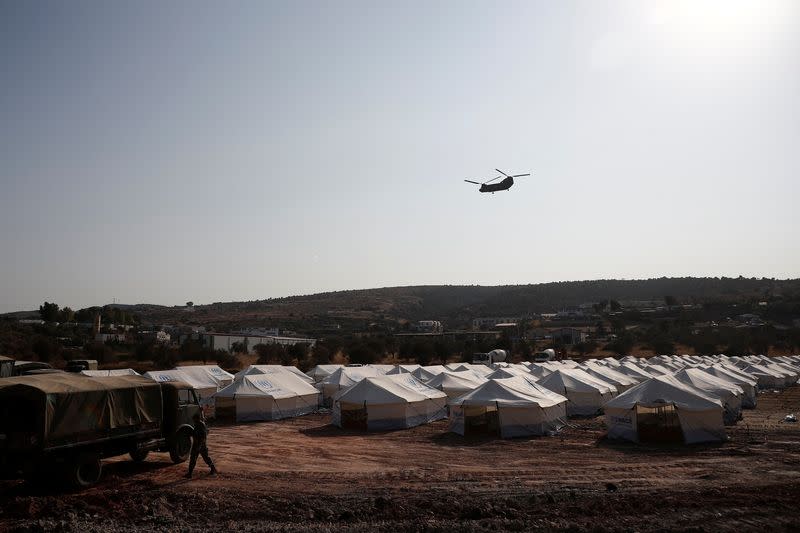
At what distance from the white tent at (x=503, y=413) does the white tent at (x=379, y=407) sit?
7.46 ft

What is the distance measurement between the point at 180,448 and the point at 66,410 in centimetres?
402

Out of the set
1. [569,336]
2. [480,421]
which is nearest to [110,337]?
[569,336]

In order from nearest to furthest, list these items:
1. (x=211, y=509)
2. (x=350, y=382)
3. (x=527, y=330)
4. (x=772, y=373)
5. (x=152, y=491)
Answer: (x=211, y=509) < (x=152, y=491) < (x=350, y=382) < (x=772, y=373) < (x=527, y=330)

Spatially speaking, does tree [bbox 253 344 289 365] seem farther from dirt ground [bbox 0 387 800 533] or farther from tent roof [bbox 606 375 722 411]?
tent roof [bbox 606 375 722 411]

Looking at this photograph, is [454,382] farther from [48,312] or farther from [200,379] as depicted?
[48,312]

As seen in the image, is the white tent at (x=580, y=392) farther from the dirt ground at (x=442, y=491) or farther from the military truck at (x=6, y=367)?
the military truck at (x=6, y=367)

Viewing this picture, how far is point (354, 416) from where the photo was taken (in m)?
24.6

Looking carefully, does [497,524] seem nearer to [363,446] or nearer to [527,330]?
[363,446]

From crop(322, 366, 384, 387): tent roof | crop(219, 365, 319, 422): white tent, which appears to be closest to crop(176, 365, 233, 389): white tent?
crop(219, 365, 319, 422): white tent

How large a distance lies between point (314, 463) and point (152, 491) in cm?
482

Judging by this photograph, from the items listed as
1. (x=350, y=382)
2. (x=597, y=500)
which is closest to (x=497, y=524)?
(x=597, y=500)

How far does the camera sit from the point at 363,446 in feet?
66.2

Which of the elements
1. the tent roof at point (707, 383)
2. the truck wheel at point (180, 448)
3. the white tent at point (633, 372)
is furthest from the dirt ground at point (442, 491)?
the white tent at point (633, 372)

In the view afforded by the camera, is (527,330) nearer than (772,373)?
No
